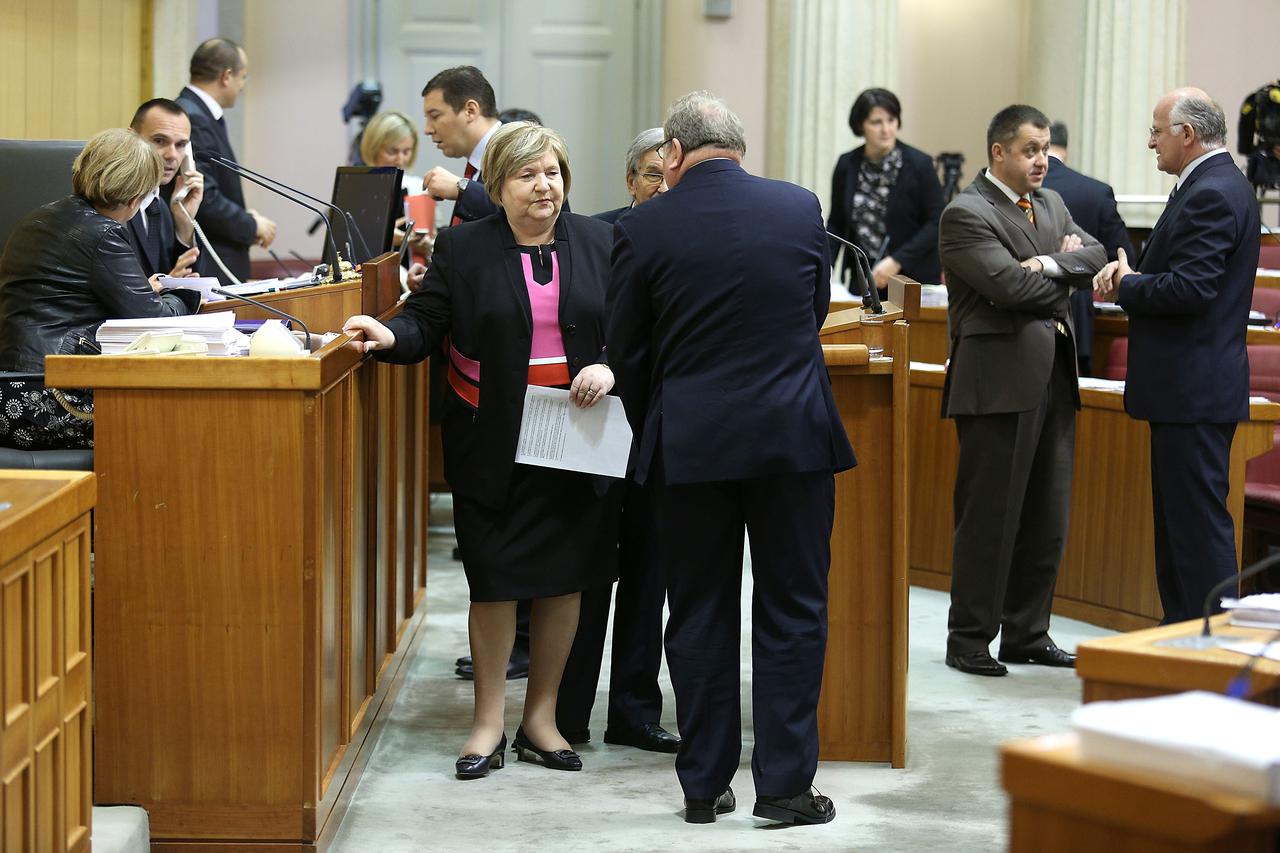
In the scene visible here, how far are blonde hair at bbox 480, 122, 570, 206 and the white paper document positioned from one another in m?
0.43

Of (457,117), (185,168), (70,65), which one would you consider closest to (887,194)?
(457,117)

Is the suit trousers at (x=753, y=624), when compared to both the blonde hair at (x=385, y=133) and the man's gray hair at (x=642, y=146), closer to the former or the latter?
the man's gray hair at (x=642, y=146)

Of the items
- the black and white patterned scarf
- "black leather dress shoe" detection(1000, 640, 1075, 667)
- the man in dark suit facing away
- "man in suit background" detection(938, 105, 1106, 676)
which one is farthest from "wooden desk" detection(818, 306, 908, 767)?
the black and white patterned scarf

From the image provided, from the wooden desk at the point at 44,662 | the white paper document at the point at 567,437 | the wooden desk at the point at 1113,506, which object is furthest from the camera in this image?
the wooden desk at the point at 1113,506

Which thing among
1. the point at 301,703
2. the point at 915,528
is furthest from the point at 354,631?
the point at 915,528

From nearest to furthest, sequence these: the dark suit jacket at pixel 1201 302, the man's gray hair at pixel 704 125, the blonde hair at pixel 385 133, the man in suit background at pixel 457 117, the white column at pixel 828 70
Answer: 1. the man's gray hair at pixel 704 125
2. the dark suit jacket at pixel 1201 302
3. the man in suit background at pixel 457 117
4. the blonde hair at pixel 385 133
5. the white column at pixel 828 70

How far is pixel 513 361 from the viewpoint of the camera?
321cm

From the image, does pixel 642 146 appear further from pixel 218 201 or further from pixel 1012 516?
pixel 218 201

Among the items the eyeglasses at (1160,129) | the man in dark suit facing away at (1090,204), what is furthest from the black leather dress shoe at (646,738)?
the man in dark suit facing away at (1090,204)

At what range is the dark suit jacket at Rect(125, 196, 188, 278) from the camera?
4.10m

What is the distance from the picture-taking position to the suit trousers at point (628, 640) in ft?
11.6

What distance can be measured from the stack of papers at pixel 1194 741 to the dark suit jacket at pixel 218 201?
4124 millimetres

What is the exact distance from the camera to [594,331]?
129 inches

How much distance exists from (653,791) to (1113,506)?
76.0 inches
